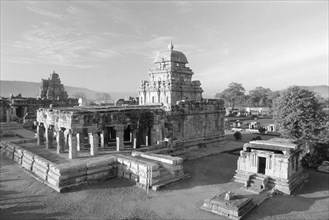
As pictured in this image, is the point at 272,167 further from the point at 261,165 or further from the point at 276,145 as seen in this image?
the point at 261,165

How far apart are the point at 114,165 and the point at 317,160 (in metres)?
17.9

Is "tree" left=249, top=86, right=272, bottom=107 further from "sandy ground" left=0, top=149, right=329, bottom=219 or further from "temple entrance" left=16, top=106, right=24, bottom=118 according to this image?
"sandy ground" left=0, top=149, right=329, bottom=219

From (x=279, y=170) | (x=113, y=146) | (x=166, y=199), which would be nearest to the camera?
(x=166, y=199)

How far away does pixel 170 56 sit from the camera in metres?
33.4

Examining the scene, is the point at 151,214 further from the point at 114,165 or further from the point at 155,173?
the point at 114,165

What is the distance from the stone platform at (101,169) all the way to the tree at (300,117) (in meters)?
13.6

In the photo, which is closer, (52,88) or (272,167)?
(272,167)

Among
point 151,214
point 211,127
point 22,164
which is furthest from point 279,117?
point 22,164

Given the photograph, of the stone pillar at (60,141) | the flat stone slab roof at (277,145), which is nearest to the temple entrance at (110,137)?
the stone pillar at (60,141)

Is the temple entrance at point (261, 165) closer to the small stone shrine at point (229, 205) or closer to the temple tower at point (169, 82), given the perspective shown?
the small stone shrine at point (229, 205)

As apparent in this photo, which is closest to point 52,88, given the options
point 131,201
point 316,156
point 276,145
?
point 131,201

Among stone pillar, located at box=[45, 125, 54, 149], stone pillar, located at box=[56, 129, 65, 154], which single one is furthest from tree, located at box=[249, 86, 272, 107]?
stone pillar, located at box=[56, 129, 65, 154]

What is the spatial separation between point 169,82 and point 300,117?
15596 mm

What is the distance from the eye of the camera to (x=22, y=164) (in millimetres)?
17828
